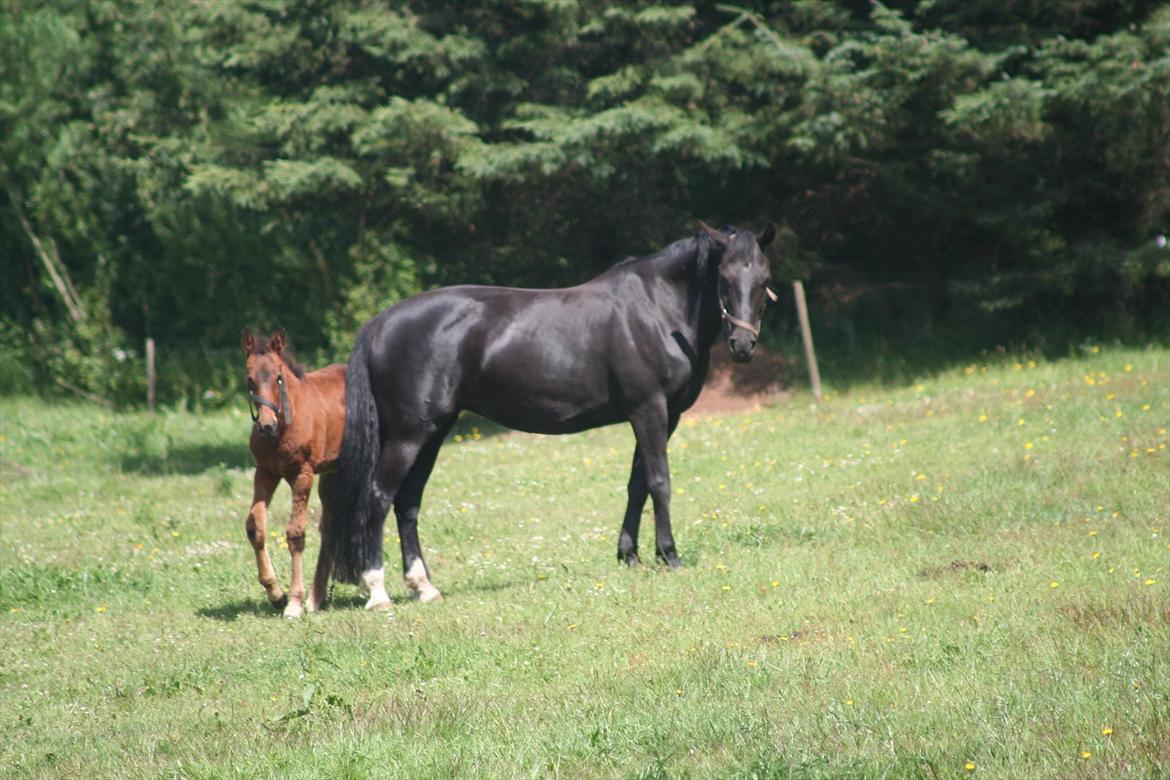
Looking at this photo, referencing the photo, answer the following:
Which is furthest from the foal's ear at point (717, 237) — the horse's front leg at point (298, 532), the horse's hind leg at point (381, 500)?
the horse's front leg at point (298, 532)

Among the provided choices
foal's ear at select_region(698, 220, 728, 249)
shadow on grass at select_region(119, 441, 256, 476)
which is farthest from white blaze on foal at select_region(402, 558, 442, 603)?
shadow on grass at select_region(119, 441, 256, 476)

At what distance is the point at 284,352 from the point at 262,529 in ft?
4.38

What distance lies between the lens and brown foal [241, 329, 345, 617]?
9.45 metres

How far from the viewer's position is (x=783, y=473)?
14.8 metres

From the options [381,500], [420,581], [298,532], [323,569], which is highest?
[381,500]

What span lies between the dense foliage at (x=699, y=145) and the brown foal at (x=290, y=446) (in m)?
11.1

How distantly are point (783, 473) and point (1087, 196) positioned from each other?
10.5 meters

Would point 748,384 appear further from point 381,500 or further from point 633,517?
point 381,500

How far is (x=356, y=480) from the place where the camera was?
9.97 metres

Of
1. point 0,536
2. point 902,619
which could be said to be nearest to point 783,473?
point 902,619

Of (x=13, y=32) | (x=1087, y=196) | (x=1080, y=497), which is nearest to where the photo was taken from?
(x=1080, y=497)

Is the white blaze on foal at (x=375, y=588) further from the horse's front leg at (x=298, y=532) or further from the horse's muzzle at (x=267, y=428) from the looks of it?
the horse's muzzle at (x=267, y=428)

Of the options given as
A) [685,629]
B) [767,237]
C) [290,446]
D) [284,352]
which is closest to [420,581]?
[290,446]

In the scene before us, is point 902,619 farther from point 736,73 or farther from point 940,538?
point 736,73
